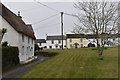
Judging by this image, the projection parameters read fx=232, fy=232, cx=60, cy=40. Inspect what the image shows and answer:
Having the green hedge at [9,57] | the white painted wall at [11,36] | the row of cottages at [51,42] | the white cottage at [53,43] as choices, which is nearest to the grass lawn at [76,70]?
the green hedge at [9,57]

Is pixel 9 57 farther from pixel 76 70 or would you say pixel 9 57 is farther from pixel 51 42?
pixel 51 42

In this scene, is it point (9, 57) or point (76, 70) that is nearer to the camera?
point (76, 70)

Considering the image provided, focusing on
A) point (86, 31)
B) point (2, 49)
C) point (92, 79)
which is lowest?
point (92, 79)

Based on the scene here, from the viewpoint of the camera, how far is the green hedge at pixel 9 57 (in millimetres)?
20617

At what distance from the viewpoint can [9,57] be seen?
74.8ft

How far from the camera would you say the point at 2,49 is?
66.2 feet

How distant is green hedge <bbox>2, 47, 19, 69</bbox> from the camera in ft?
67.6

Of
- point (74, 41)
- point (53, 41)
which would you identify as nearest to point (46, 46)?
point (53, 41)

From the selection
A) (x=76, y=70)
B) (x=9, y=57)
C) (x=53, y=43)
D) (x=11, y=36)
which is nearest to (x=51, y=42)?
(x=53, y=43)

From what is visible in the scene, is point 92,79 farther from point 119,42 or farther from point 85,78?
point 119,42

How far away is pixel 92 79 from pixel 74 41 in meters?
87.4

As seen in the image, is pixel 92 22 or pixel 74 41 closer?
pixel 92 22

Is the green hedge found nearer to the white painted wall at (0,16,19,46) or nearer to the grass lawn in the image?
the grass lawn

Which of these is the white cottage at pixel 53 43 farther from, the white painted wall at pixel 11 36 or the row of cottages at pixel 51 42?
the white painted wall at pixel 11 36
